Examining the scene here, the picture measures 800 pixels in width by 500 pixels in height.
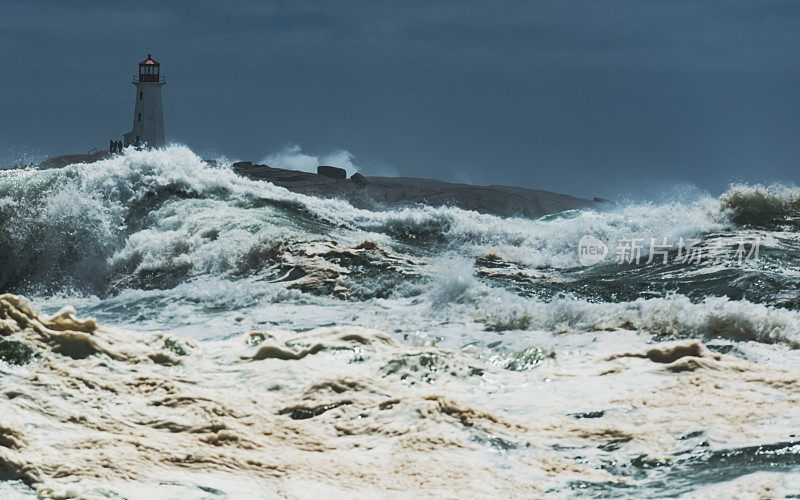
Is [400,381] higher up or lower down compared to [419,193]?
lower down

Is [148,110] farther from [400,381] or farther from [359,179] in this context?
[400,381]

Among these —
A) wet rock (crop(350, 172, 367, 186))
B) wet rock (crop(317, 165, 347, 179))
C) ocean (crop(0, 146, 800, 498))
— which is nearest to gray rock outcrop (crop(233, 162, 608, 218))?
wet rock (crop(350, 172, 367, 186))

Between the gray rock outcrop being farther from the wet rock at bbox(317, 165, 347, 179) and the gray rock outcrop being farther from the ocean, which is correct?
the ocean

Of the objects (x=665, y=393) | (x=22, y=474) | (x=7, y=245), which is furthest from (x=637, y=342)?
(x=7, y=245)

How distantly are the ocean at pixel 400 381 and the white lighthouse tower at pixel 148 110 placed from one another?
29.7 metres

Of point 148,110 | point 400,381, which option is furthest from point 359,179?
point 400,381

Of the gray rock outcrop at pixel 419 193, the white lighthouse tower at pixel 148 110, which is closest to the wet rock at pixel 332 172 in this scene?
the gray rock outcrop at pixel 419 193

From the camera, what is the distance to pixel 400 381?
449 centimetres

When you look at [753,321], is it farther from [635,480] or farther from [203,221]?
[203,221]

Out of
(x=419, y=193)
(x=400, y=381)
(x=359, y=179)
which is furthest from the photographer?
(x=359, y=179)

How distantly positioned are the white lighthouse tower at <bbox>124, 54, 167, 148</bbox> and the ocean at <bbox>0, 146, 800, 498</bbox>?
1170 inches

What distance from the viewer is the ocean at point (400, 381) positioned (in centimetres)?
305

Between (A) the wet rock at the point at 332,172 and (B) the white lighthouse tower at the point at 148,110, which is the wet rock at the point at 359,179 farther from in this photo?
(B) the white lighthouse tower at the point at 148,110

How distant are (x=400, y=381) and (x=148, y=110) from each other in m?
36.4
